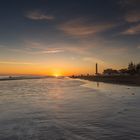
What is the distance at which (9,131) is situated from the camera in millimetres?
10594

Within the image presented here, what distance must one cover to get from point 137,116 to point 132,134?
4.25m

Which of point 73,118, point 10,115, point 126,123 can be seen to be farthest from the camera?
point 10,115

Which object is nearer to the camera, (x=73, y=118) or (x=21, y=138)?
(x=21, y=138)

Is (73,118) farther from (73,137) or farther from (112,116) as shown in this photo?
(73,137)

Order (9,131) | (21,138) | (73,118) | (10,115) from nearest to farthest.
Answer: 1. (21,138)
2. (9,131)
3. (73,118)
4. (10,115)

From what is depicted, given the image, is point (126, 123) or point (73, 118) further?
point (73, 118)

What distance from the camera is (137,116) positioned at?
13727mm

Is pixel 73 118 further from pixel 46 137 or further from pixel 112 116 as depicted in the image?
pixel 46 137

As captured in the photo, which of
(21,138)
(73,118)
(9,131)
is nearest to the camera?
(21,138)

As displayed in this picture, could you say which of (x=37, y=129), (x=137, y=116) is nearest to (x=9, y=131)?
(x=37, y=129)

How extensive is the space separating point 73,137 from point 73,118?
406 cm

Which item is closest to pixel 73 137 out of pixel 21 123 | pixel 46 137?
pixel 46 137

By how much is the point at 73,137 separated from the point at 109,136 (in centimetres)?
151

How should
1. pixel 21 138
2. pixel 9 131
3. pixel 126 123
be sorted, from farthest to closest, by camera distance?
pixel 126 123
pixel 9 131
pixel 21 138
